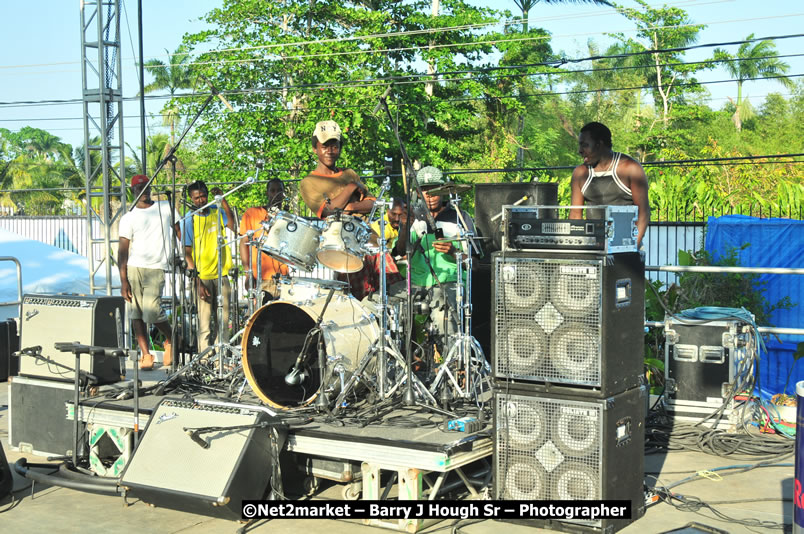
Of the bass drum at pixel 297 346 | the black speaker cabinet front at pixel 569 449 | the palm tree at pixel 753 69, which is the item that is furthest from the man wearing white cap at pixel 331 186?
the palm tree at pixel 753 69

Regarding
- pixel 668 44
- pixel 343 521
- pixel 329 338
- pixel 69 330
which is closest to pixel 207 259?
pixel 69 330

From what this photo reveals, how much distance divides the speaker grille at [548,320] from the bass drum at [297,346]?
1422 mm

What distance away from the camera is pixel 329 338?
5.95 m

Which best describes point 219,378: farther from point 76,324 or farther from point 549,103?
point 549,103

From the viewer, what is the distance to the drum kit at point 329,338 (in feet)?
19.4

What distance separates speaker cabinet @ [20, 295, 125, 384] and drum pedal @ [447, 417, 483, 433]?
9.99ft

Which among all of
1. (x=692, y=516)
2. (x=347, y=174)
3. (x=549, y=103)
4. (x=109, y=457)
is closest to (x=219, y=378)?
(x=109, y=457)

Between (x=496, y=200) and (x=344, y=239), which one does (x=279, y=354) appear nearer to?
(x=344, y=239)

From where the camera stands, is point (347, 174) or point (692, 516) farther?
point (347, 174)

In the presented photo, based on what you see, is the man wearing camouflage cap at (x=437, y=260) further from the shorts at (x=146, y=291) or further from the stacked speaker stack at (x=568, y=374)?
the shorts at (x=146, y=291)

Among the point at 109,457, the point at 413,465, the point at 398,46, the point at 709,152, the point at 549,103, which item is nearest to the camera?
the point at 413,465

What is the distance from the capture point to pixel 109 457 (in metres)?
6.48

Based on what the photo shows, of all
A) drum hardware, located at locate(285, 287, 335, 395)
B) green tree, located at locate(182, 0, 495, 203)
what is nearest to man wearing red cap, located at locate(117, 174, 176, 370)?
drum hardware, located at locate(285, 287, 335, 395)

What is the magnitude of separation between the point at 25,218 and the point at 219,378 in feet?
99.6
